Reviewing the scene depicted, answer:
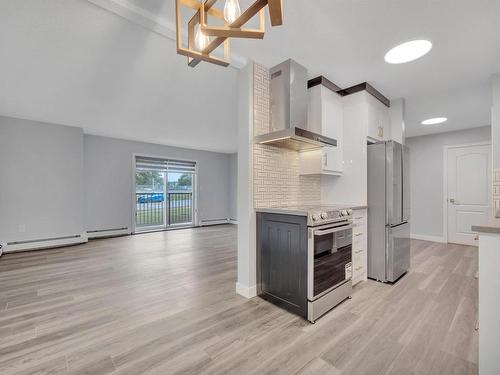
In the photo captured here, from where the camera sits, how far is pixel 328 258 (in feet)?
7.23

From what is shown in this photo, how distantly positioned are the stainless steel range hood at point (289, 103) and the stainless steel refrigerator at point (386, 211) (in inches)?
32.5

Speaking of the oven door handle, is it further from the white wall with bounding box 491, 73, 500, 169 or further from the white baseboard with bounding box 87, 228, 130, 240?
the white baseboard with bounding box 87, 228, 130, 240

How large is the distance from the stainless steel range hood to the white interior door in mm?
4371

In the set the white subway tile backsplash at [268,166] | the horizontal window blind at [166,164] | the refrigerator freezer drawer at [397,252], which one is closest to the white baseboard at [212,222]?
the horizontal window blind at [166,164]

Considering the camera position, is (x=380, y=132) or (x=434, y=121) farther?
(x=434, y=121)

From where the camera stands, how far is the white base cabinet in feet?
9.48

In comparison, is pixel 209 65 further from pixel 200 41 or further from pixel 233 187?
pixel 233 187

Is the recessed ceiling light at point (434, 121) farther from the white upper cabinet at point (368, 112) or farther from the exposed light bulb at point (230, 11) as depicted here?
the exposed light bulb at point (230, 11)

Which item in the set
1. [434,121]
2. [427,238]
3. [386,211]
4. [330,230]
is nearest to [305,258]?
[330,230]

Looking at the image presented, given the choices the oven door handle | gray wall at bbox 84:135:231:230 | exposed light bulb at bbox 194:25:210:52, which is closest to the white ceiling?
exposed light bulb at bbox 194:25:210:52

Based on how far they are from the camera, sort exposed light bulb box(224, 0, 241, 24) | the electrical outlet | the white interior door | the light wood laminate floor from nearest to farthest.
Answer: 1. exposed light bulb box(224, 0, 241, 24)
2. the light wood laminate floor
3. the electrical outlet
4. the white interior door

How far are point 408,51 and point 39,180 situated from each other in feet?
20.5

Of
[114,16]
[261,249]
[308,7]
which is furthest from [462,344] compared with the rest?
[114,16]

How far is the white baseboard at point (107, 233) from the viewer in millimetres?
5572
